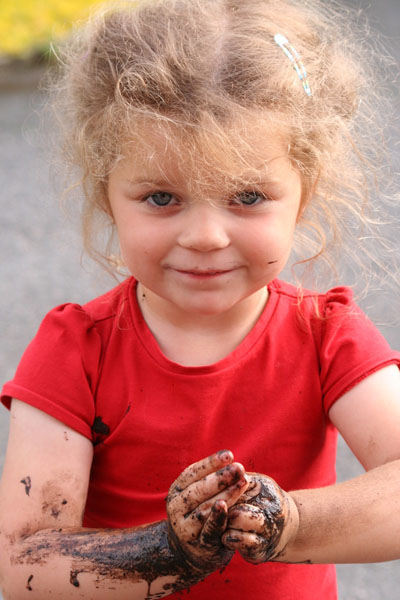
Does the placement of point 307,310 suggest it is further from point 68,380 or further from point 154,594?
point 154,594

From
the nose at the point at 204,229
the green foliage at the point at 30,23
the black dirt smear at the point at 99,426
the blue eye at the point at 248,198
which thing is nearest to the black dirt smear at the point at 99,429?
the black dirt smear at the point at 99,426

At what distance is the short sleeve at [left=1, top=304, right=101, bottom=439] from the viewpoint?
1597mm

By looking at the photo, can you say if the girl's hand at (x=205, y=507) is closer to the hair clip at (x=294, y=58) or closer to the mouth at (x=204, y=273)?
the mouth at (x=204, y=273)

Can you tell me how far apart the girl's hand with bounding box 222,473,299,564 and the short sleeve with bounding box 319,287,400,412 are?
0.33 m

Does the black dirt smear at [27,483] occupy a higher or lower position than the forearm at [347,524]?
higher

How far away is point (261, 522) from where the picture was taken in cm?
129

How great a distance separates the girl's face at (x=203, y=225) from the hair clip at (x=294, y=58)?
0.56 feet

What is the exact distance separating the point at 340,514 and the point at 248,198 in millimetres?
573

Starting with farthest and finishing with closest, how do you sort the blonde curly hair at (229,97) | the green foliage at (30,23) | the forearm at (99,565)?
1. the green foliage at (30,23)
2. the blonde curly hair at (229,97)
3. the forearm at (99,565)

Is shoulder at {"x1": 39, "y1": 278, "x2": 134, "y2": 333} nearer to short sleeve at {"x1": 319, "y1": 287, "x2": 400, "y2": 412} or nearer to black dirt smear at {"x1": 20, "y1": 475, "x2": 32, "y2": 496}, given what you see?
black dirt smear at {"x1": 20, "y1": 475, "x2": 32, "y2": 496}

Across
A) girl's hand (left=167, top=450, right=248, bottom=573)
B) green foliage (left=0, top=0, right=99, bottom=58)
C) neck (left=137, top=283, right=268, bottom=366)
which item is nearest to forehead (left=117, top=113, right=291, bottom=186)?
neck (left=137, top=283, right=268, bottom=366)

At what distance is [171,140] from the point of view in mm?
1459

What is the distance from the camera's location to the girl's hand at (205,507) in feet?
4.12

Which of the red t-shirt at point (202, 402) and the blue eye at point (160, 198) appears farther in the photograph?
the red t-shirt at point (202, 402)
